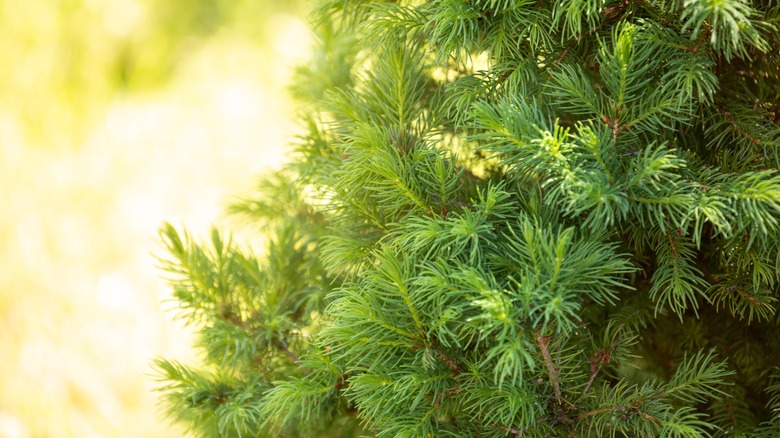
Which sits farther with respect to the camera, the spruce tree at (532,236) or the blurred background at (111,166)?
the blurred background at (111,166)

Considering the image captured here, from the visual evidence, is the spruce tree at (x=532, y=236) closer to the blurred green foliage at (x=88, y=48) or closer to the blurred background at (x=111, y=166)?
the blurred background at (x=111, y=166)

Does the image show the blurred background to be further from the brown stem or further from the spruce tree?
the brown stem

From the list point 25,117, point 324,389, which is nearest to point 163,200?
point 25,117

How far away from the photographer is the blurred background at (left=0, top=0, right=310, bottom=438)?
1801 millimetres

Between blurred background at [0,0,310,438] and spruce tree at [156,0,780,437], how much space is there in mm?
550

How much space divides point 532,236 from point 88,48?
2678mm

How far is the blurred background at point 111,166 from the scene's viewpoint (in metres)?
1.80

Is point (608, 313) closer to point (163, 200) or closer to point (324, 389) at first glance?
point (324, 389)

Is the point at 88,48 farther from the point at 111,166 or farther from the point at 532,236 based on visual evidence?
the point at 532,236

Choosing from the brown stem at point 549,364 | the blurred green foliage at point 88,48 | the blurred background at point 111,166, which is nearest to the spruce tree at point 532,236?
the brown stem at point 549,364

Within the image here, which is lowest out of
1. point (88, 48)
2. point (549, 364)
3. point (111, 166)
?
point (549, 364)

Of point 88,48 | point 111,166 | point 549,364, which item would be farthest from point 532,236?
point 88,48

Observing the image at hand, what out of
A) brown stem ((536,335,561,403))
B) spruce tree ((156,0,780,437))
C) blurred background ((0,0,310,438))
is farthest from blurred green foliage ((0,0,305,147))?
brown stem ((536,335,561,403))

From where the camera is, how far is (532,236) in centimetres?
62
